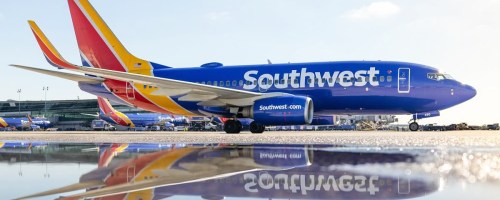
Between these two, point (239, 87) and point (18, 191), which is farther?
point (239, 87)

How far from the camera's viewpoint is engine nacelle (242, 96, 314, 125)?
17.5 metres

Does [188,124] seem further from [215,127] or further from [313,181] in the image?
[313,181]

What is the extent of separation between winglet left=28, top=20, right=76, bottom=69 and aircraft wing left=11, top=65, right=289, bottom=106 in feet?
1.63

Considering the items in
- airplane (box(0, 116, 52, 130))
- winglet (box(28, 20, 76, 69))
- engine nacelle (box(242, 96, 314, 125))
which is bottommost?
airplane (box(0, 116, 52, 130))

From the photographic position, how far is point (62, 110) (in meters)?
89.0

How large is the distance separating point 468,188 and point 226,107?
1656 centimetres

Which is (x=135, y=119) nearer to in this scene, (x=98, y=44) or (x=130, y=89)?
(x=98, y=44)

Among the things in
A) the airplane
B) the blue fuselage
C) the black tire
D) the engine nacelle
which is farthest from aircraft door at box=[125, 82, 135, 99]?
the airplane

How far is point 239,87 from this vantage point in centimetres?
2114

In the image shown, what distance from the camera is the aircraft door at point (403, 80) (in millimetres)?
19047

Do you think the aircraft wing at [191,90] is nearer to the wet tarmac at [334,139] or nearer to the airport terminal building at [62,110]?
the wet tarmac at [334,139]

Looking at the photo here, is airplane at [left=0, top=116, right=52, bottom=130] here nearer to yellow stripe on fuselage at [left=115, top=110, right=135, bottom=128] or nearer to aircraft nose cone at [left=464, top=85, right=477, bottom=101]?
yellow stripe on fuselage at [left=115, top=110, right=135, bottom=128]

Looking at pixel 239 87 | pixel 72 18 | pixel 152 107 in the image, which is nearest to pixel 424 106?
pixel 239 87

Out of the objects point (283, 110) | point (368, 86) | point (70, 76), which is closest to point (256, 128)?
point (283, 110)
